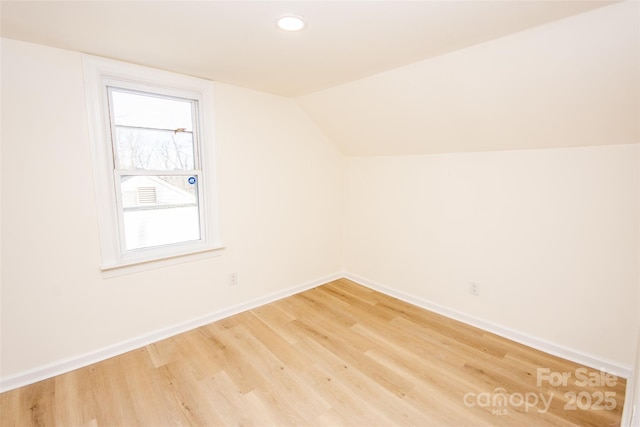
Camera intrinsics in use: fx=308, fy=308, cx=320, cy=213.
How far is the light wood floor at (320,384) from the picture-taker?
177cm

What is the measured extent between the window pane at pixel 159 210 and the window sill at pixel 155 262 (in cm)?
16

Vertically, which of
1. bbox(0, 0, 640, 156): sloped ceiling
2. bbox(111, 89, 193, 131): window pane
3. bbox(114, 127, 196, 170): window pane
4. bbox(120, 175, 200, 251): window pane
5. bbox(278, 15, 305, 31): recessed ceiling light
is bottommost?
bbox(120, 175, 200, 251): window pane

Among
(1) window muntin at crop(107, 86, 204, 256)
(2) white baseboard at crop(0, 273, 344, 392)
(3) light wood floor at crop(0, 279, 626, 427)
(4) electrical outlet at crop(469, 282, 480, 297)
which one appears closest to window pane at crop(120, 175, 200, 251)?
(1) window muntin at crop(107, 86, 204, 256)

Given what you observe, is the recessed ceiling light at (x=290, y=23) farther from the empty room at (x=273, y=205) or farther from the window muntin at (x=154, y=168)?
the window muntin at (x=154, y=168)

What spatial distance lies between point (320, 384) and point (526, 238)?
1.90m

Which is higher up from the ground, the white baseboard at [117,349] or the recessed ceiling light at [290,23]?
the recessed ceiling light at [290,23]

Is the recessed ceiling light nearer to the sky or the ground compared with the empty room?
nearer to the sky

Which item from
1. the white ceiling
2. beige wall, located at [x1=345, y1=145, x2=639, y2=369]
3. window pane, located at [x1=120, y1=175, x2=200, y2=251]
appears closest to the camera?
the white ceiling

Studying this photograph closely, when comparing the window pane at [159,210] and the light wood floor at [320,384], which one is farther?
the window pane at [159,210]

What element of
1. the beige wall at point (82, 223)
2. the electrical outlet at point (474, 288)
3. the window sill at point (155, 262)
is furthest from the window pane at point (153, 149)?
the electrical outlet at point (474, 288)

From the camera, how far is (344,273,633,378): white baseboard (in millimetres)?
2100

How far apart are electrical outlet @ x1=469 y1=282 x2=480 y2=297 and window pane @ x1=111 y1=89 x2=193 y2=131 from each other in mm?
2853

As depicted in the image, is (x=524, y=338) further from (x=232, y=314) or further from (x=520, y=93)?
(x=232, y=314)

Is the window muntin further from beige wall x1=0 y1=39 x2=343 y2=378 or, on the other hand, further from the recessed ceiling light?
the recessed ceiling light
